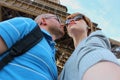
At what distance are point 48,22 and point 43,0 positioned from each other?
23.3 metres

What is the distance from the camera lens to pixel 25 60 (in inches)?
118

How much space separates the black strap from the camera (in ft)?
9.51

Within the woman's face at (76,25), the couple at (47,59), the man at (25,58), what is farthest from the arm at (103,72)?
the woman's face at (76,25)

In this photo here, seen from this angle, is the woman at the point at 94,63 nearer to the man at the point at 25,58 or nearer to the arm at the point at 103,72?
the arm at the point at 103,72

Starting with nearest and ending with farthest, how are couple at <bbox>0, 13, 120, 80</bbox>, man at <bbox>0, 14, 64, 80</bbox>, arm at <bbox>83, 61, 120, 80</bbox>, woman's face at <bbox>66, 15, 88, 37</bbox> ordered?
arm at <bbox>83, 61, 120, 80</bbox>
couple at <bbox>0, 13, 120, 80</bbox>
man at <bbox>0, 14, 64, 80</bbox>
woman's face at <bbox>66, 15, 88, 37</bbox>

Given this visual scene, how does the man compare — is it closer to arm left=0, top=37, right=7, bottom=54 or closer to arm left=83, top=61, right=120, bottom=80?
arm left=0, top=37, right=7, bottom=54

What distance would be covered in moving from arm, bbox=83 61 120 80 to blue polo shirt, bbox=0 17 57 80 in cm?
83

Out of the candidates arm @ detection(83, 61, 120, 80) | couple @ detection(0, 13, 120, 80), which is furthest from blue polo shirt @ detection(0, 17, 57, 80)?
arm @ detection(83, 61, 120, 80)

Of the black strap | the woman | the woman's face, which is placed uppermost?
the woman

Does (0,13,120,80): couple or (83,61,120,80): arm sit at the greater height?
(83,61,120,80): arm

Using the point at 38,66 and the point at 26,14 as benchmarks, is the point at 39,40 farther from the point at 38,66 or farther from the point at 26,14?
the point at 26,14

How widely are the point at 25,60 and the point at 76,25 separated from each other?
3.40 ft

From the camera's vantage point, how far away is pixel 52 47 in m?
3.64

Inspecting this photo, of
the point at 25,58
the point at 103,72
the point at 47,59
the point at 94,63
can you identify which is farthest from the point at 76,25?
the point at 103,72
